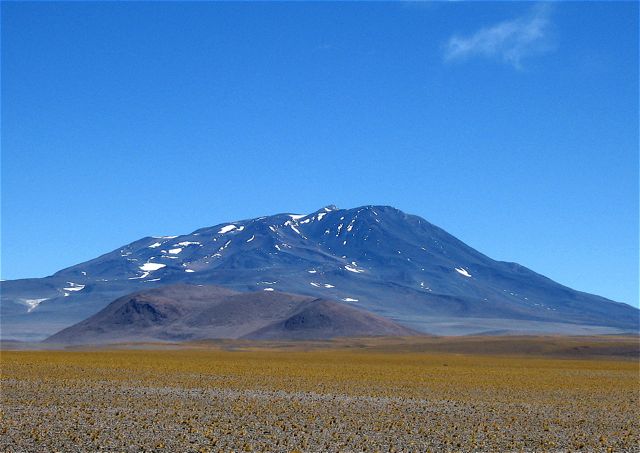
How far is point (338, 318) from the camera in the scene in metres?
192

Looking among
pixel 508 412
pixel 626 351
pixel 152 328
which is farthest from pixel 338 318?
pixel 508 412

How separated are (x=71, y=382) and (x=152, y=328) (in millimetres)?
163608

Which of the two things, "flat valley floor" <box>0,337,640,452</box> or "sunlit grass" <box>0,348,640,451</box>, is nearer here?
"flat valley floor" <box>0,337,640,452</box>

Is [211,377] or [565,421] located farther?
[211,377]

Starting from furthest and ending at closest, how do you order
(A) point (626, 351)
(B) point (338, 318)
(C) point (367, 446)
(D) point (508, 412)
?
1. (B) point (338, 318)
2. (A) point (626, 351)
3. (D) point (508, 412)
4. (C) point (367, 446)

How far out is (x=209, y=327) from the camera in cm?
19512

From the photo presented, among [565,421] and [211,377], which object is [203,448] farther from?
[211,377]

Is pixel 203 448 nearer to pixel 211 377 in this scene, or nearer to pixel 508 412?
pixel 508 412

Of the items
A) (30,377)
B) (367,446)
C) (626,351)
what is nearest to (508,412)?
(367,446)

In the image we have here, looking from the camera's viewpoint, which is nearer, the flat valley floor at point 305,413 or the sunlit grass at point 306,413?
the flat valley floor at point 305,413

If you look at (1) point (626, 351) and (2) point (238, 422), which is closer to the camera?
(2) point (238, 422)

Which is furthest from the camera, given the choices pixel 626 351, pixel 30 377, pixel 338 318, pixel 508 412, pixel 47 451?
pixel 338 318

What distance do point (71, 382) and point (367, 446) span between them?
21217mm

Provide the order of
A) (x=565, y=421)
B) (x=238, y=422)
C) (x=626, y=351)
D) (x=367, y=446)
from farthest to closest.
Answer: (x=626, y=351), (x=565, y=421), (x=238, y=422), (x=367, y=446)
